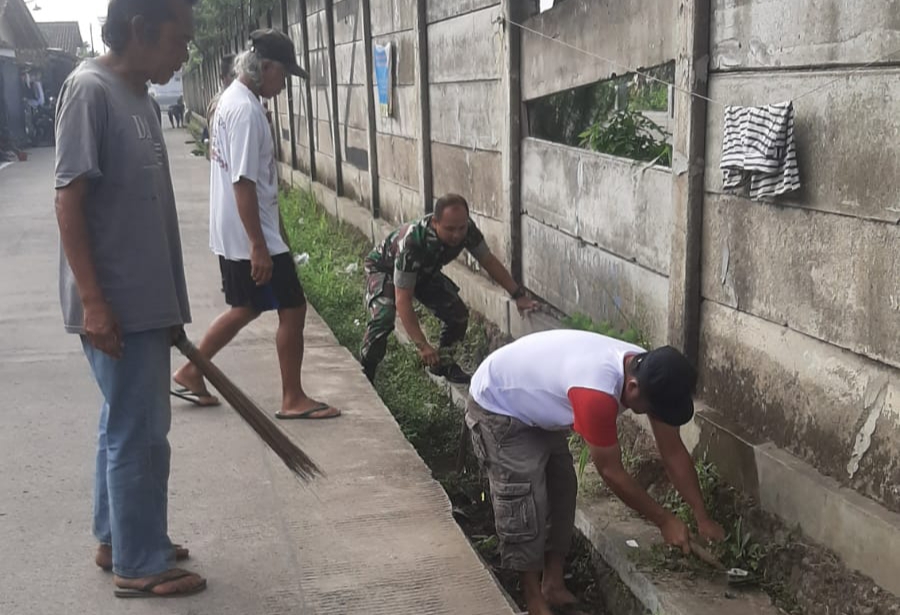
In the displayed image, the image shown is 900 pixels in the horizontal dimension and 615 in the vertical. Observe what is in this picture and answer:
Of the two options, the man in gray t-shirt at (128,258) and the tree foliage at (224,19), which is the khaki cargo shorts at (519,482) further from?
the tree foliage at (224,19)

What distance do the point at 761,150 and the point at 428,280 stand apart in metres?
2.38

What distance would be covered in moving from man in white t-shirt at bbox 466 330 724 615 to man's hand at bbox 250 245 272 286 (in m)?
1.33

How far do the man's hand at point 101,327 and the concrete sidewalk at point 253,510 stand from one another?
2.64ft

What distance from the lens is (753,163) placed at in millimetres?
2867

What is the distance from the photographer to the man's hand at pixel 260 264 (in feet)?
13.6

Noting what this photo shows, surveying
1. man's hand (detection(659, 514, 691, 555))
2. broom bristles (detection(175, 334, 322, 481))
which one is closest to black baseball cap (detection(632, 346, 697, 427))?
→ man's hand (detection(659, 514, 691, 555))

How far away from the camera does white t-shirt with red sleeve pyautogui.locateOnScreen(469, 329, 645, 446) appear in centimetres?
270

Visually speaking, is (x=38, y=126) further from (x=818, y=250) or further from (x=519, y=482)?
(x=818, y=250)

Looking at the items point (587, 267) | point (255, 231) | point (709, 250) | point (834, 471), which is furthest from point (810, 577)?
point (255, 231)

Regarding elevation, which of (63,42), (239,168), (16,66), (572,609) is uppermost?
(63,42)

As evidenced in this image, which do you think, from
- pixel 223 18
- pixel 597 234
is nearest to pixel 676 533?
pixel 597 234

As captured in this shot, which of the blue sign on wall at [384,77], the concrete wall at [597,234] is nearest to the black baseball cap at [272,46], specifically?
the concrete wall at [597,234]

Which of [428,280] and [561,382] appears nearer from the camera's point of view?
[561,382]

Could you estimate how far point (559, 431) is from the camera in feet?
10.5
